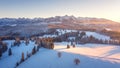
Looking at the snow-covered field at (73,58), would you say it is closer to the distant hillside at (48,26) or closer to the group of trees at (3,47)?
the group of trees at (3,47)

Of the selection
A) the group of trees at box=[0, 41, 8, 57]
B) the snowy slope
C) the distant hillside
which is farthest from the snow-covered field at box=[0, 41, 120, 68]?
the distant hillside

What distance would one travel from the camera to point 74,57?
Answer: 3681 centimetres

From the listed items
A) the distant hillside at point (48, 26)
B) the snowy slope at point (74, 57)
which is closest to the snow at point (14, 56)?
the snowy slope at point (74, 57)

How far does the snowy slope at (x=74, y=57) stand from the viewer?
34.7 m

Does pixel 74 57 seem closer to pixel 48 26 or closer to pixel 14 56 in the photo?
pixel 14 56

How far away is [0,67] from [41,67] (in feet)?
33.8

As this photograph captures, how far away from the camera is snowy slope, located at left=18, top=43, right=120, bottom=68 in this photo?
114 feet

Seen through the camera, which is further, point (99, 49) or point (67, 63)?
point (99, 49)

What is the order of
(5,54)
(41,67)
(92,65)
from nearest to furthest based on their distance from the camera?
(92,65)
(41,67)
(5,54)

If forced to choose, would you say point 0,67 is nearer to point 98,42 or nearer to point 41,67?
point 41,67

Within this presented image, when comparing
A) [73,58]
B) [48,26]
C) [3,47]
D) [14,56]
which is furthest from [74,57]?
[48,26]

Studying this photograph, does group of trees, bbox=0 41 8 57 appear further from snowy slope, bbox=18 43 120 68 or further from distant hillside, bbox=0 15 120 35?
distant hillside, bbox=0 15 120 35

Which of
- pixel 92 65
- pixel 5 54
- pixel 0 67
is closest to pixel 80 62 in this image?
pixel 92 65

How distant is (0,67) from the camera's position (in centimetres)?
4466
